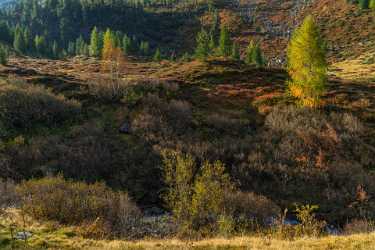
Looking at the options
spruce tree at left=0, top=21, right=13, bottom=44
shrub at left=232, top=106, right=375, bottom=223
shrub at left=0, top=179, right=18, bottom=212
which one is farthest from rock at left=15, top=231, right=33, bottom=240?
spruce tree at left=0, top=21, right=13, bottom=44

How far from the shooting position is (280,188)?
29.2 metres

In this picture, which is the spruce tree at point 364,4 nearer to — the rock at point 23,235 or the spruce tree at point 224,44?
the spruce tree at point 224,44

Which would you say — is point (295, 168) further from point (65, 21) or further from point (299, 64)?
point (65, 21)

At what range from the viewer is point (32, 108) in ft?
116

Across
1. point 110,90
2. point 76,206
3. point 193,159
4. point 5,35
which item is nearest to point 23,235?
point 76,206

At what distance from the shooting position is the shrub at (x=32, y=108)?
3409 cm

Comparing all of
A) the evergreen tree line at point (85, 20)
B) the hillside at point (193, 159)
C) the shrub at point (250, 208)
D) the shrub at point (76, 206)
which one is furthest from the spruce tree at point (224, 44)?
the evergreen tree line at point (85, 20)

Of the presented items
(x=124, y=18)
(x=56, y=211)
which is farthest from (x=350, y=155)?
(x=124, y=18)

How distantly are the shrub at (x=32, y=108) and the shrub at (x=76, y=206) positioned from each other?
14626mm

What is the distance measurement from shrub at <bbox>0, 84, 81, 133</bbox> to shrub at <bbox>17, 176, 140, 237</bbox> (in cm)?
1463

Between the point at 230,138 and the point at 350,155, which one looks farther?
the point at 230,138

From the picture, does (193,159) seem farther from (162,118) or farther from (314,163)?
(314,163)

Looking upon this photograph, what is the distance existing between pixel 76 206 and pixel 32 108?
20.4 meters

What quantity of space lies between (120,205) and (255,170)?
15.1m
